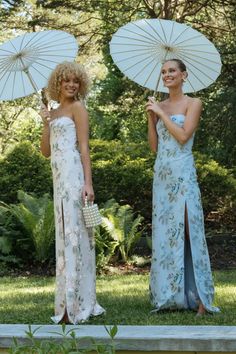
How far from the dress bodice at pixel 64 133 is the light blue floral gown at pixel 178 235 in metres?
0.72

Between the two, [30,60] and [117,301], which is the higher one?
[30,60]

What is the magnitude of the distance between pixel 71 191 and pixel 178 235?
0.89 meters

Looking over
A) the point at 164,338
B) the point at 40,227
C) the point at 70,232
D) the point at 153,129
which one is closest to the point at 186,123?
the point at 153,129

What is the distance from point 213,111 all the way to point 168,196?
26.7 feet

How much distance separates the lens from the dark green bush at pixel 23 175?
37.4ft

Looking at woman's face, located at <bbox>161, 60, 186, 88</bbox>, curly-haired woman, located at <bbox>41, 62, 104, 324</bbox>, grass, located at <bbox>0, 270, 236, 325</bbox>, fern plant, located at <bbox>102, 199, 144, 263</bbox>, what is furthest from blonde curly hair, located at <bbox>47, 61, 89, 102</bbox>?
fern plant, located at <bbox>102, 199, 144, 263</bbox>

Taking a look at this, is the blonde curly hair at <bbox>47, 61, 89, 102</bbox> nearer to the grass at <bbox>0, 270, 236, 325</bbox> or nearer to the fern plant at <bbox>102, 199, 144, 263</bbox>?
the grass at <bbox>0, 270, 236, 325</bbox>

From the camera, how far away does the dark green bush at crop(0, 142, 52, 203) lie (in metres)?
11.4

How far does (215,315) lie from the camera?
5.11 m

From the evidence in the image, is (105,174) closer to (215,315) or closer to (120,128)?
(215,315)

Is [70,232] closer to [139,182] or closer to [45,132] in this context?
[45,132]

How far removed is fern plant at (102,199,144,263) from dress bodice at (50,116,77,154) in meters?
4.41

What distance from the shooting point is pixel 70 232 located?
16.3 ft

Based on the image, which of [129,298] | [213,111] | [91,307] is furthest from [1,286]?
[213,111]
